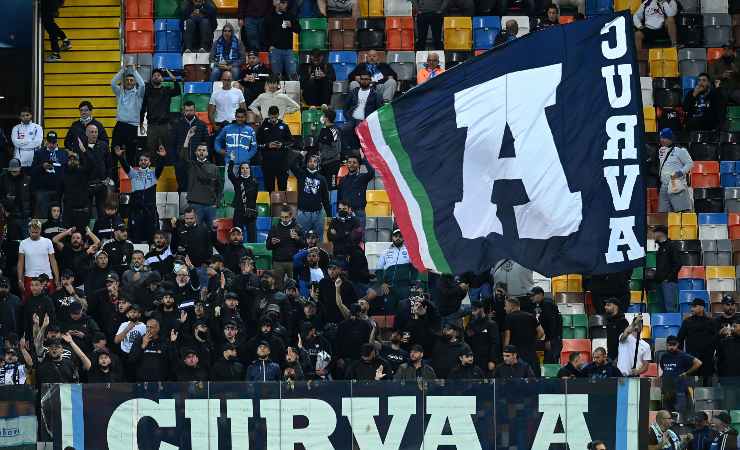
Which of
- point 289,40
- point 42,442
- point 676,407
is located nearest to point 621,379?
point 676,407

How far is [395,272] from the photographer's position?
1061 inches

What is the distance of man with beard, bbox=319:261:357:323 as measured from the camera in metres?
25.7

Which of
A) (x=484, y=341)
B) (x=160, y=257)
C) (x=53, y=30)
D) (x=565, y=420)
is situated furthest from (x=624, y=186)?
(x=53, y=30)

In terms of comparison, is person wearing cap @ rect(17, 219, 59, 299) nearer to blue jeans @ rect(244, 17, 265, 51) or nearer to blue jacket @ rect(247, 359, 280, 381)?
blue jacket @ rect(247, 359, 280, 381)

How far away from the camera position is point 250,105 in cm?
3025

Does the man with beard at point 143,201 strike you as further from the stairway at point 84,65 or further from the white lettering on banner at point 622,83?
the white lettering on banner at point 622,83

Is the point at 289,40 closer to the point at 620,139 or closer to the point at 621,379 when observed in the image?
the point at 621,379

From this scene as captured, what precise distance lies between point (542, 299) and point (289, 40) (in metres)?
7.91

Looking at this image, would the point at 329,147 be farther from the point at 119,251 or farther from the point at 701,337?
the point at 701,337

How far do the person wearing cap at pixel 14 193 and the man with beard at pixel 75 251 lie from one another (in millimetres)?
1245

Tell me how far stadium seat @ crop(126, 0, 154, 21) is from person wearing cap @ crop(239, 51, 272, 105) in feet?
9.95

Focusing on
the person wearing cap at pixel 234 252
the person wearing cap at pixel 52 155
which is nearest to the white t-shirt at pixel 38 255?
the person wearing cap at pixel 52 155

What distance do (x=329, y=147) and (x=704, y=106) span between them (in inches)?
246

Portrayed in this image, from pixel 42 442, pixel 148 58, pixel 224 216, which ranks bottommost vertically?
pixel 42 442
